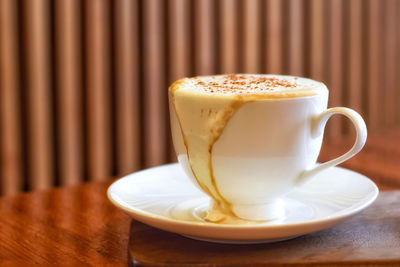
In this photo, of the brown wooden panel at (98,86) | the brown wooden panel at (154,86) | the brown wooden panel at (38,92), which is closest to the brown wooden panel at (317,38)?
the brown wooden panel at (154,86)

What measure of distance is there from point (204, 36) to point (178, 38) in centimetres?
7

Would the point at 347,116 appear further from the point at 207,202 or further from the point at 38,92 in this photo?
the point at 38,92

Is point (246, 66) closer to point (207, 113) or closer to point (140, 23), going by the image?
point (140, 23)

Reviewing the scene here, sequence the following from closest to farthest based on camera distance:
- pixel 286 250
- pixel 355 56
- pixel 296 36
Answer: pixel 286 250
pixel 296 36
pixel 355 56

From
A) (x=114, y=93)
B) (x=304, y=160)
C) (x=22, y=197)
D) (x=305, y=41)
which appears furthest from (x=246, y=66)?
(x=304, y=160)

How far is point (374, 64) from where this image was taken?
1.66 meters

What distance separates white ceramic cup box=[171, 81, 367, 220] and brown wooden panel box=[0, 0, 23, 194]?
0.69 meters

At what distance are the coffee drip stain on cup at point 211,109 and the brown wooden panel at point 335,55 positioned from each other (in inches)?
41.3

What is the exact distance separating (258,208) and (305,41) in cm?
106

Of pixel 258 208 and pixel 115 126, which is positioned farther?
pixel 115 126

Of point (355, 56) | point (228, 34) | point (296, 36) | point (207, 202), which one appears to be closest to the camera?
point (207, 202)

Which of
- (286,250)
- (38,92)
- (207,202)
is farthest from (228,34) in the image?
(286,250)

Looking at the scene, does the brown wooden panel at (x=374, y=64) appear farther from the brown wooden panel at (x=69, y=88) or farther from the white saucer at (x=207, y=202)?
the white saucer at (x=207, y=202)

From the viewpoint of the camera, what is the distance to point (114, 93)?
130 cm
